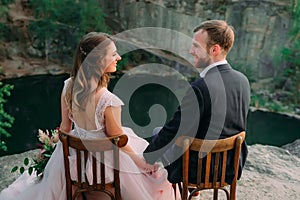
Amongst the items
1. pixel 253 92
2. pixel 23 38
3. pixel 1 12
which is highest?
pixel 1 12

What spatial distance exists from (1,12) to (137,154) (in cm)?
985

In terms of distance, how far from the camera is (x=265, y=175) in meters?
3.40

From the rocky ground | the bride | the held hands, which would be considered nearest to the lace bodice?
the bride

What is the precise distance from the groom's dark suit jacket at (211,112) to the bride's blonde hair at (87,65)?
0.46 meters

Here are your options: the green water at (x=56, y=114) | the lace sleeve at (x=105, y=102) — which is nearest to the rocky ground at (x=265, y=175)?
the lace sleeve at (x=105, y=102)

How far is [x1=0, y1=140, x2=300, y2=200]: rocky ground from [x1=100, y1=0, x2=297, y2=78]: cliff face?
671 centimetres

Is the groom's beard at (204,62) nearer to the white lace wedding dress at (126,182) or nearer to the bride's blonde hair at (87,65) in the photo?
the bride's blonde hair at (87,65)

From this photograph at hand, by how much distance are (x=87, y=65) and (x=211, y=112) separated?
70 cm

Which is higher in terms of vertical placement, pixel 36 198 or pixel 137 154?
pixel 137 154

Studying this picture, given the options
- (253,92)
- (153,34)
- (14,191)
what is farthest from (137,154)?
(153,34)

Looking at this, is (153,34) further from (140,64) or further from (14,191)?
(14,191)

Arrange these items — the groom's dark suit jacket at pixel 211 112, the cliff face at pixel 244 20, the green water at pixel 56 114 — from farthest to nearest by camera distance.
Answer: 1. the cliff face at pixel 244 20
2. the green water at pixel 56 114
3. the groom's dark suit jacket at pixel 211 112

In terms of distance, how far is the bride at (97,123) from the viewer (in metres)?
2.17

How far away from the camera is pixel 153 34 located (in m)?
11.3
